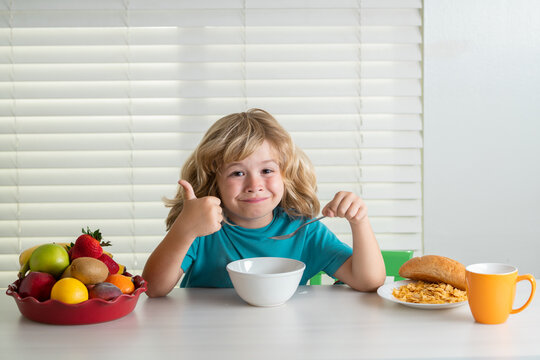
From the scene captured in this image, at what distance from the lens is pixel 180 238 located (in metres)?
1.03

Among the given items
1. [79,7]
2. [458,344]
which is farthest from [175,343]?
[79,7]

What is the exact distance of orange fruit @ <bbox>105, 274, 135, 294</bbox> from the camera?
900 mm

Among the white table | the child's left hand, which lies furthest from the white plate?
the child's left hand

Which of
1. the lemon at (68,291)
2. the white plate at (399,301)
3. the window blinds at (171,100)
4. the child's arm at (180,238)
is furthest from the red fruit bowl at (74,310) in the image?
the window blinds at (171,100)

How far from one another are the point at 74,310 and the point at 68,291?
0.11 ft

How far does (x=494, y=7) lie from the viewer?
1921 mm

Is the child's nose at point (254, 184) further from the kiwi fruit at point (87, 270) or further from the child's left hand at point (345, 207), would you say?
the kiwi fruit at point (87, 270)

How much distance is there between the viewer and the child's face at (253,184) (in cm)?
117

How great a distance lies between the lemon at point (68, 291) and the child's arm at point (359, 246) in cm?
48

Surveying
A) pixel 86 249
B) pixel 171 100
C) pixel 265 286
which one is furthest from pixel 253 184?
pixel 171 100

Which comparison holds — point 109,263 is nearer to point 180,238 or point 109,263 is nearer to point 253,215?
point 180,238

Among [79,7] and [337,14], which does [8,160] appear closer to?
[79,7]

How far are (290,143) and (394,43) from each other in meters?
0.86

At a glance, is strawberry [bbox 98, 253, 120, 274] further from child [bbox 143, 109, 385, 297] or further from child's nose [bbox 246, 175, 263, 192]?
child's nose [bbox 246, 175, 263, 192]
